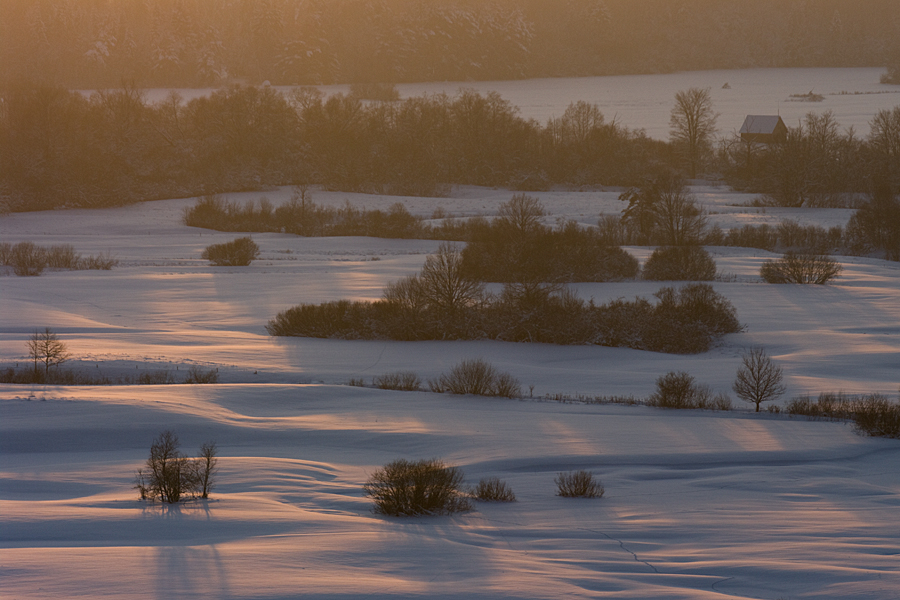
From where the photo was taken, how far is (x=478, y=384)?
737 inches

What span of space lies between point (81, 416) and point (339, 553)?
8294mm

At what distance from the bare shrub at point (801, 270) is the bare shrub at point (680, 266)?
255cm

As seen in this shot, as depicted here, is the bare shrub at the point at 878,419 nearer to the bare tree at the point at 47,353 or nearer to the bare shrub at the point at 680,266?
the bare tree at the point at 47,353

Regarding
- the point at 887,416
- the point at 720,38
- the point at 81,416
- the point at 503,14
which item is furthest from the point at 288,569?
the point at 720,38

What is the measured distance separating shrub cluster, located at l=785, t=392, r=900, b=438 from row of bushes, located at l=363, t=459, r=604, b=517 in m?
7.04

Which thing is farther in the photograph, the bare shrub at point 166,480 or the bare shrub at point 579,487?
the bare shrub at point 579,487

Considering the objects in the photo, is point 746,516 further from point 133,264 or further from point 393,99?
point 393,99

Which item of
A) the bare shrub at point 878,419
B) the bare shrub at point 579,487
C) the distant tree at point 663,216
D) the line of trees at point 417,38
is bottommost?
the bare shrub at point 579,487

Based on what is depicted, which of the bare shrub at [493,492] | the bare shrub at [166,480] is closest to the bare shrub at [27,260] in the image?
the bare shrub at [166,480]

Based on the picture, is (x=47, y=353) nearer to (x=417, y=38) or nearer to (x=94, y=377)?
(x=94, y=377)

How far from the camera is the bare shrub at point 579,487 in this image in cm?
1117

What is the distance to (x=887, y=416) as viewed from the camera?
1524 cm

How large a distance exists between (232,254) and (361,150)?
40413 mm

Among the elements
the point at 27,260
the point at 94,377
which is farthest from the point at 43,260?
the point at 94,377
